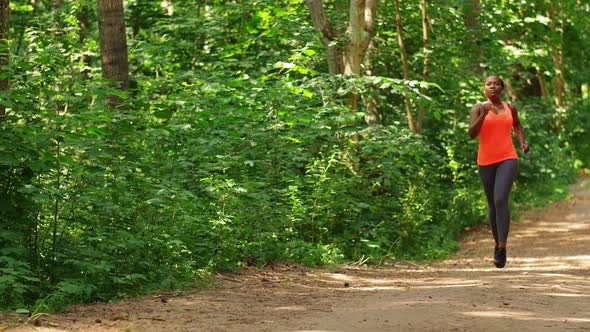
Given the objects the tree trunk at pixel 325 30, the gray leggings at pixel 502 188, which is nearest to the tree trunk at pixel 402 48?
the tree trunk at pixel 325 30

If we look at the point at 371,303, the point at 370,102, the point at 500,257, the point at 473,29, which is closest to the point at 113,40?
the point at 370,102

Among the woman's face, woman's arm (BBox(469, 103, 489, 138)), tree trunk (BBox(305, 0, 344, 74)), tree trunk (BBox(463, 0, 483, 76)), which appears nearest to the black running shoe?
woman's arm (BBox(469, 103, 489, 138))

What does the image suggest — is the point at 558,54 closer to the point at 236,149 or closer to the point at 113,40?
the point at 236,149

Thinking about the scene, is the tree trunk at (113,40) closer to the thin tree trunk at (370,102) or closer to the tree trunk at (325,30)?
the tree trunk at (325,30)

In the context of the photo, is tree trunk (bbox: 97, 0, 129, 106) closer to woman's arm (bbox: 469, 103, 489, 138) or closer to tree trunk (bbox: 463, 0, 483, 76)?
woman's arm (bbox: 469, 103, 489, 138)

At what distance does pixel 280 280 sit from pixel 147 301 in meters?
2.14

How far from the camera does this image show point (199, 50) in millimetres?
17141

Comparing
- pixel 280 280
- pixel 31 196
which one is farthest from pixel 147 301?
pixel 280 280

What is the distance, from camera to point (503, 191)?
31.6 feet

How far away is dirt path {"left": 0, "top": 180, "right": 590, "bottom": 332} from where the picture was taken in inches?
246

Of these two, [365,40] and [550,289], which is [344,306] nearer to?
[550,289]

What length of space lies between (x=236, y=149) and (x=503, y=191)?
12.9ft

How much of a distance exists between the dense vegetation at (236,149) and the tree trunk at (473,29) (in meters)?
0.06

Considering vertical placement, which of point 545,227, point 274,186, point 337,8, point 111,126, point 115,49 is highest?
point 337,8
